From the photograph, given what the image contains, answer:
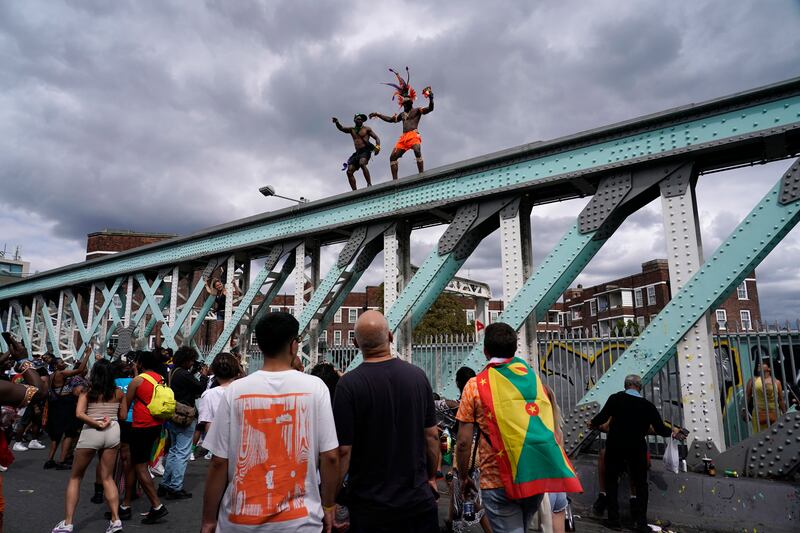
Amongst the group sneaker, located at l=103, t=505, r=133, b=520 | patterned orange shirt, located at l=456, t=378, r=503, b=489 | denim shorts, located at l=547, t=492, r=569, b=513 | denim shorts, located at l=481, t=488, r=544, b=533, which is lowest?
sneaker, located at l=103, t=505, r=133, b=520

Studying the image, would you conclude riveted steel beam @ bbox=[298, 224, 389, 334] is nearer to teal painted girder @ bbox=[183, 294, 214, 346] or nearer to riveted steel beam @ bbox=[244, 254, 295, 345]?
riveted steel beam @ bbox=[244, 254, 295, 345]

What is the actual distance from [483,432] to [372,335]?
1158 millimetres

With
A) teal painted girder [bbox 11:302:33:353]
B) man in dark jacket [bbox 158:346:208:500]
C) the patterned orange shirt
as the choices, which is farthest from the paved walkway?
teal painted girder [bbox 11:302:33:353]

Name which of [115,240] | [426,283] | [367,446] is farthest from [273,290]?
[115,240]

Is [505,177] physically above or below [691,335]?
above

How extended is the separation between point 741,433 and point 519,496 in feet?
17.9

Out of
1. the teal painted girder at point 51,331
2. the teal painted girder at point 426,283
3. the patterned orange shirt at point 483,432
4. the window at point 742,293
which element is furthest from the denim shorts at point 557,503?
the window at point 742,293

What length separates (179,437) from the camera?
6418 mm

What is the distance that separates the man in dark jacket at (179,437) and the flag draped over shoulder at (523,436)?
15.0 ft

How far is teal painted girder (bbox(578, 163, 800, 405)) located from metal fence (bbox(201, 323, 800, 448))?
0.54 m

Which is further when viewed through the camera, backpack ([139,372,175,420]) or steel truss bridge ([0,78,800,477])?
steel truss bridge ([0,78,800,477])

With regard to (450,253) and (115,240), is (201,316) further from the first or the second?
(115,240)

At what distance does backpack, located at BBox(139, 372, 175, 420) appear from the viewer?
562 centimetres

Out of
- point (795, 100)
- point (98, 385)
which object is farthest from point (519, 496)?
point (795, 100)
